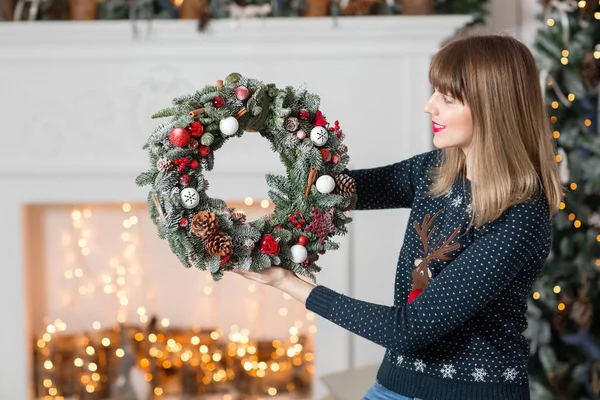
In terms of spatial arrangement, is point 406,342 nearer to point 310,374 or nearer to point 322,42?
point 322,42

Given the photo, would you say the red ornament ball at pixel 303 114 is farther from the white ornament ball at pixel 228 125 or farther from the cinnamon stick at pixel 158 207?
the cinnamon stick at pixel 158 207

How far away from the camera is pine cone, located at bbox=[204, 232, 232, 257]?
5.08ft

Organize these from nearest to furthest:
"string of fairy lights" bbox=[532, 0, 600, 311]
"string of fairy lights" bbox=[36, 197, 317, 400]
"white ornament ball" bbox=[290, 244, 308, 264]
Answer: "white ornament ball" bbox=[290, 244, 308, 264] → "string of fairy lights" bbox=[532, 0, 600, 311] → "string of fairy lights" bbox=[36, 197, 317, 400]

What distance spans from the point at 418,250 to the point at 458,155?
224mm

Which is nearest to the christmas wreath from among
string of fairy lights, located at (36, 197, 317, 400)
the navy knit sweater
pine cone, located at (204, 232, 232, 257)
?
pine cone, located at (204, 232, 232, 257)

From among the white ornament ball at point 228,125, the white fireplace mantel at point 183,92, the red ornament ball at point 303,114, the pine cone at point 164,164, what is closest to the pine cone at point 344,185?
the red ornament ball at point 303,114

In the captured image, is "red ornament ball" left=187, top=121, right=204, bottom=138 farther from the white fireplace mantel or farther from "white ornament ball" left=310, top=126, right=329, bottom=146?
the white fireplace mantel

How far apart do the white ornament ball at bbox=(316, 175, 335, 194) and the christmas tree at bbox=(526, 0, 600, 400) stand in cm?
135

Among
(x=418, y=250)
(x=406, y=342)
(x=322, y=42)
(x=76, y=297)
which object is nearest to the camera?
(x=406, y=342)

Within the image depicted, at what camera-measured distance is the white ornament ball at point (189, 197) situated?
5.11 ft

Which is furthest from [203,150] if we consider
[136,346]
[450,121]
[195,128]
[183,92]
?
[136,346]

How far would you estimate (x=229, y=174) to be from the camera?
298cm

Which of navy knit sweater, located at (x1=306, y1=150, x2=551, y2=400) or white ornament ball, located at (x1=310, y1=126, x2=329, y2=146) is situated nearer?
navy knit sweater, located at (x1=306, y1=150, x2=551, y2=400)

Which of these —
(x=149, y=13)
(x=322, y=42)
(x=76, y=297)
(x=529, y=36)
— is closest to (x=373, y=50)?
(x=322, y=42)
